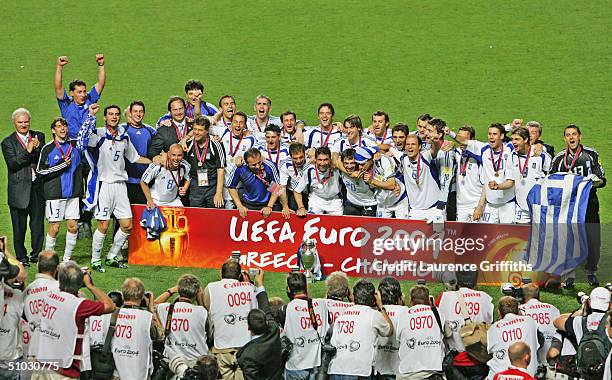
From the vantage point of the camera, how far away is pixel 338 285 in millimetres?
10273

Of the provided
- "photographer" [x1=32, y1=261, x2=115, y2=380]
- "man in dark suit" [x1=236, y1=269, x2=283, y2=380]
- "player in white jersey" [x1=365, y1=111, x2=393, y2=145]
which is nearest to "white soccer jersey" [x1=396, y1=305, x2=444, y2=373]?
"man in dark suit" [x1=236, y1=269, x2=283, y2=380]

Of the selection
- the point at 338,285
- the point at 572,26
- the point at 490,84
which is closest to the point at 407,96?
the point at 490,84

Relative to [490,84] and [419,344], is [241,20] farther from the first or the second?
[419,344]

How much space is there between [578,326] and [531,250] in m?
3.27

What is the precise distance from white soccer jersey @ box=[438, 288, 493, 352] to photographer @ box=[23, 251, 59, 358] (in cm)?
344

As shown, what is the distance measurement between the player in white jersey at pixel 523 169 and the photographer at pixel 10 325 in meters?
6.28

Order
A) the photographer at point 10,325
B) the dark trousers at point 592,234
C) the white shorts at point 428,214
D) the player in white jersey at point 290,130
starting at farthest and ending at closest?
the player in white jersey at point 290,130 < the white shorts at point 428,214 < the dark trousers at point 592,234 < the photographer at point 10,325

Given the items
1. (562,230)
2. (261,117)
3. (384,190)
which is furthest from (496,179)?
(261,117)

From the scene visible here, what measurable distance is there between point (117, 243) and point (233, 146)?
184 cm

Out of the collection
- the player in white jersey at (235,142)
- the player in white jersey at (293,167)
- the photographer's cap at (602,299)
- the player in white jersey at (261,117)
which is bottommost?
the photographer's cap at (602,299)

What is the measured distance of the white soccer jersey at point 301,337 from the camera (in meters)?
10.2

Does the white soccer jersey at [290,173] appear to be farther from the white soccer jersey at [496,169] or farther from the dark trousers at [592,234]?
the dark trousers at [592,234]

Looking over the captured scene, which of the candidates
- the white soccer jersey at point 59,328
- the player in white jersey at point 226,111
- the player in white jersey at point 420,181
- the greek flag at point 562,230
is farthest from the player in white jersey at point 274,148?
the white soccer jersey at point 59,328

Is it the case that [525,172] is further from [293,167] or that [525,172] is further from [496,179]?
[293,167]
